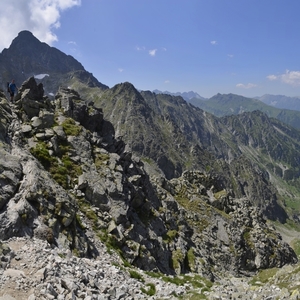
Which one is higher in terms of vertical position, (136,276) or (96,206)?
(96,206)

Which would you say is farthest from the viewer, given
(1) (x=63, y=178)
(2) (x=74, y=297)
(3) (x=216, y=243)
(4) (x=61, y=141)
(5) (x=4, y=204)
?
(3) (x=216, y=243)

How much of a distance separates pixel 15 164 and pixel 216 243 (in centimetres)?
4474

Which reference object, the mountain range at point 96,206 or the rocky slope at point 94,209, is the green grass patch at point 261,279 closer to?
the rocky slope at point 94,209

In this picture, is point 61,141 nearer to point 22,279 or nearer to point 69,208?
point 69,208

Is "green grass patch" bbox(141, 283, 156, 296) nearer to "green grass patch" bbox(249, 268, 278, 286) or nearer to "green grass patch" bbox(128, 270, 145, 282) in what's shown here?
"green grass patch" bbox(128, 270, 145, 282)

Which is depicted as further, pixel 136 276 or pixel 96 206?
pixel 96 206

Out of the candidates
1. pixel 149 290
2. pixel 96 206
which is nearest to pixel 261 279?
pixel 149 290

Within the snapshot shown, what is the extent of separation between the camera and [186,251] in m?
44.5

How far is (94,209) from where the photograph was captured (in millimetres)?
32000

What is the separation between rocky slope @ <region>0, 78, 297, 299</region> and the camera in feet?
73.9

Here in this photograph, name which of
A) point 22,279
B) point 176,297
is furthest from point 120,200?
point 22,279

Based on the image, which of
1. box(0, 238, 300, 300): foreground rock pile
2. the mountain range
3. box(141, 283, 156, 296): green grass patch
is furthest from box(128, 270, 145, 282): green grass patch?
the mountain range

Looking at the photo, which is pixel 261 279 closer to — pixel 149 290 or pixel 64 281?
pixel 149 290

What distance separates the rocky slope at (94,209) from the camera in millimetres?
22531
